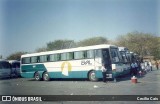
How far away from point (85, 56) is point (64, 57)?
145 cm

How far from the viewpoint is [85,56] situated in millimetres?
14109

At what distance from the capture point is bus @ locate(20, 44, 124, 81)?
44.3 ft

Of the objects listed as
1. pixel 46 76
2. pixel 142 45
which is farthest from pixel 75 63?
pixel 142 45

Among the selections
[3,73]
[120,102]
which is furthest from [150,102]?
[3,73]

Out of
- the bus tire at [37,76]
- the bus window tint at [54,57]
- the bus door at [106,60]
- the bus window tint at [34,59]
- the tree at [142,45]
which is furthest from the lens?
the tree at [142,45]

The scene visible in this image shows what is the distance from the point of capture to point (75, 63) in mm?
14445

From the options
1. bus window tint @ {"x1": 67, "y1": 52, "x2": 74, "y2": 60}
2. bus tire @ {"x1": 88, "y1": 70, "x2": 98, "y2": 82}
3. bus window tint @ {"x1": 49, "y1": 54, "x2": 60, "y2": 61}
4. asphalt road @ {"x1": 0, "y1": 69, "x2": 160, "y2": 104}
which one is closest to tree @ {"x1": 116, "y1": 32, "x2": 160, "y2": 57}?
bus window tint @ {"x1": 67, "y1": 52, "x2": 74, "y2": 60}

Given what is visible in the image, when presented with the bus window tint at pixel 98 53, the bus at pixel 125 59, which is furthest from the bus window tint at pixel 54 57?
the bus at pixel 125 59

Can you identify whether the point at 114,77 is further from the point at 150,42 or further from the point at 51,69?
the point at 150,42

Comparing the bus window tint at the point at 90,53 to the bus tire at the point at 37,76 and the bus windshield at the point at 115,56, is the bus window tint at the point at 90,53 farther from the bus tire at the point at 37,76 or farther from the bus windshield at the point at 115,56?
the bus tire at the point at 37,76

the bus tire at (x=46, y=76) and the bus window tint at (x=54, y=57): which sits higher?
the bus window tint at (x=54, y=57)

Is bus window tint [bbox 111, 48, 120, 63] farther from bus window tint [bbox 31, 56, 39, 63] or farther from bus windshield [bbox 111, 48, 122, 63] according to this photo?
bus window tint [bbox 31, 56, 39, 63]

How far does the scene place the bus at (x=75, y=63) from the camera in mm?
13492

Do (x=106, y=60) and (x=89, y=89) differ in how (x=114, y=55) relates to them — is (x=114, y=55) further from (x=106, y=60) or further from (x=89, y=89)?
(x=89, y=89)
